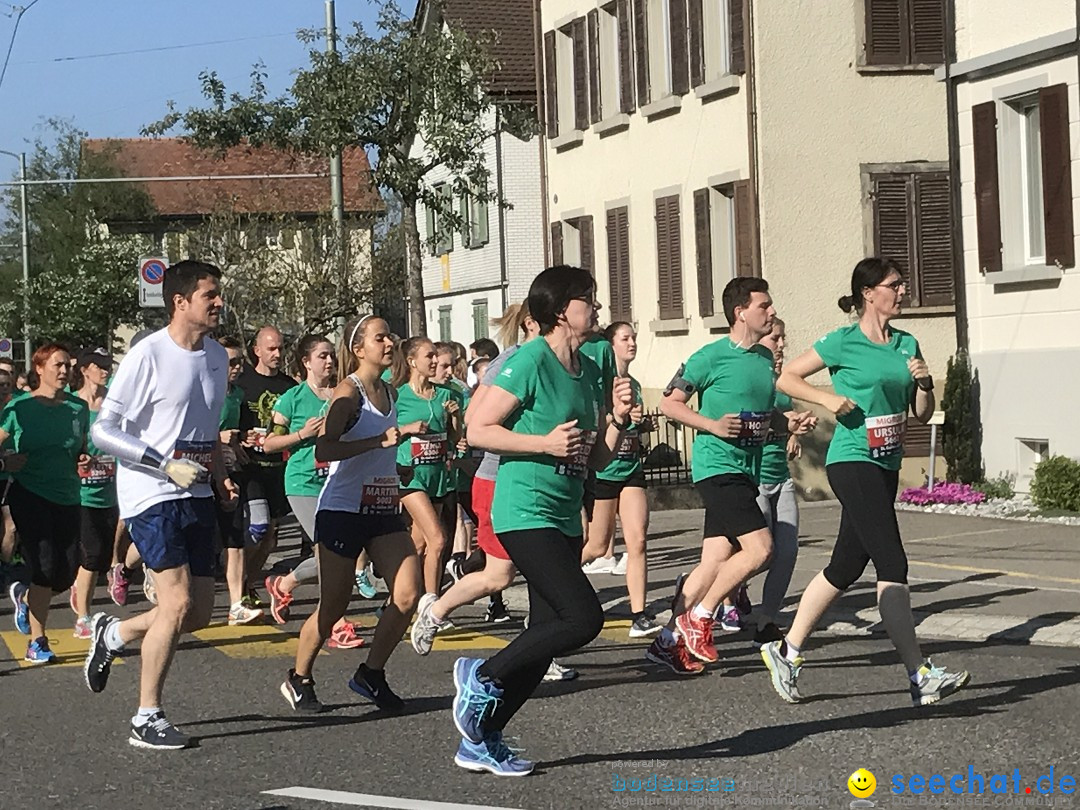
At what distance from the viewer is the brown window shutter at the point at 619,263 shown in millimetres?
28484

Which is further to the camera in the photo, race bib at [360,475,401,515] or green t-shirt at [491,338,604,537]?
race bib at [360,475,401,515]

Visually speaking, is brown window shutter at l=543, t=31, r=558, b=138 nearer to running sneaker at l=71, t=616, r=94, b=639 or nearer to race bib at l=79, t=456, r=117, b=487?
race bib at l=79, t=456, r=117, b=487

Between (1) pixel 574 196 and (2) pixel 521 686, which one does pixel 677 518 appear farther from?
(2) pixel 521 686

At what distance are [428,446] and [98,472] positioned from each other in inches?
83.0

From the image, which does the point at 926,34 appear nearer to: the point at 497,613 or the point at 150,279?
the point at 150,279

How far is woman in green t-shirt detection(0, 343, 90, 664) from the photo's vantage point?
1137cm

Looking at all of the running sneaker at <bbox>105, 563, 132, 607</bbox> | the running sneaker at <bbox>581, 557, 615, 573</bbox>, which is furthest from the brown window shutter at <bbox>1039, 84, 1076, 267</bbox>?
the running sneaker at <bbox>105, 563, 132, 607</bbox>

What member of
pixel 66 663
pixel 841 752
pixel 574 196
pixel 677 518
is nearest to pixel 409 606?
pixel 841 752

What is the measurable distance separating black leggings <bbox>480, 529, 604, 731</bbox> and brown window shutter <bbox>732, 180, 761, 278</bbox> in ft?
54.0

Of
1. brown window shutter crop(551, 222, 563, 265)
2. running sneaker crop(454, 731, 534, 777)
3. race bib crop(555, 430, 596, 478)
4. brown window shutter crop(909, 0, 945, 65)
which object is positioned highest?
brown window shutter crop(909, 0, 945, 65)

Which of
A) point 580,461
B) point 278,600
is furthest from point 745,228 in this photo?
point 580,461

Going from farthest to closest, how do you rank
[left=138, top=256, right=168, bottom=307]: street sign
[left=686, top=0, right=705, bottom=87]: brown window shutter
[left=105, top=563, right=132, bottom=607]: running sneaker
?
[left=138, top=256, right=168, bottom=307]: street sign → [left=686, top=0, right=705, bottom=87]: brown window shutter → [left=105, top=563, right=132, bottom=607]: running sneaker

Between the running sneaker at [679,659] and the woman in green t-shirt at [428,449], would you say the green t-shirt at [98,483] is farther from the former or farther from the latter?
the running sneaker at [679,659]

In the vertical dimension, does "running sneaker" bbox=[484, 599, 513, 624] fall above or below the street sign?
below
